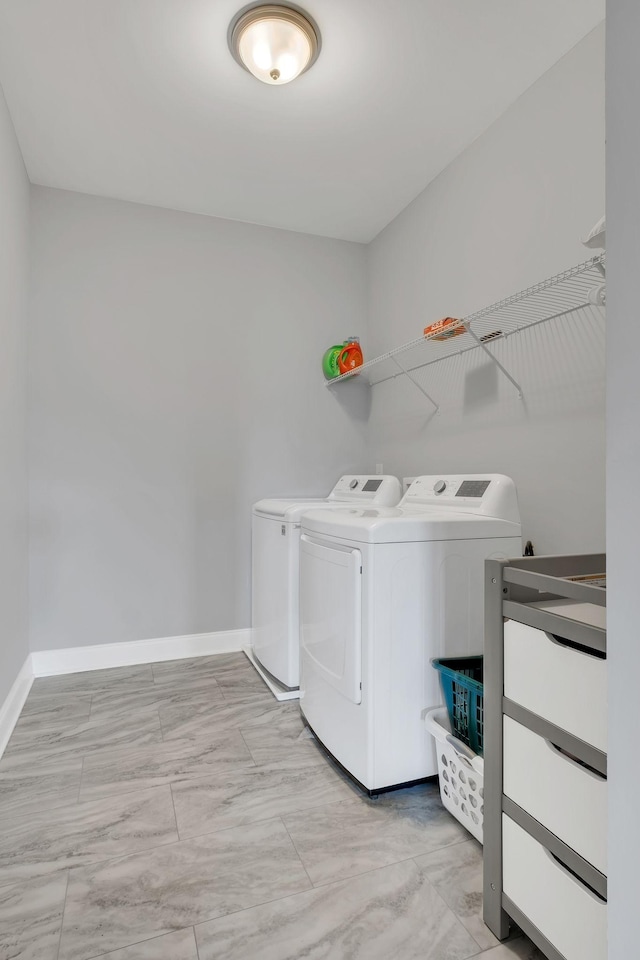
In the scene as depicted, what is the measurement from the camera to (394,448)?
3.08 m

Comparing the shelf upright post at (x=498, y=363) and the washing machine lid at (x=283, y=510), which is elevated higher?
the shelf upright post at (x=498, y=363)

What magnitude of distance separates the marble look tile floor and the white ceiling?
2.52 metres

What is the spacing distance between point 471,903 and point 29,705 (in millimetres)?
1985

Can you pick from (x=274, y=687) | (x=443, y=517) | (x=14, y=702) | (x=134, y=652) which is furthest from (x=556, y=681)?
(x=134, y=652)

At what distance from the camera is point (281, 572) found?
7.92ft

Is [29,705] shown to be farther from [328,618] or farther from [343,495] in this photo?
[343,495]

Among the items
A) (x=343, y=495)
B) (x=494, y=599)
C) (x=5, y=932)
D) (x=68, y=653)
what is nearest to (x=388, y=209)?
(x=343, y=495)

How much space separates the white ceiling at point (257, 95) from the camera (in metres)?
1.74

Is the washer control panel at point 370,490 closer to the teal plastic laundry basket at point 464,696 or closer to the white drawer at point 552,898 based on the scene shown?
the teal plastic laundry basket at point 464,696

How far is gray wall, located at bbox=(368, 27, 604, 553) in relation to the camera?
1778 millimetres

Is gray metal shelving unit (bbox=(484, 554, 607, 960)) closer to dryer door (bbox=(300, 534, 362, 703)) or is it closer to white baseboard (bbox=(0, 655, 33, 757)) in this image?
dryer door (bbox=(300, 534, 362, 703))

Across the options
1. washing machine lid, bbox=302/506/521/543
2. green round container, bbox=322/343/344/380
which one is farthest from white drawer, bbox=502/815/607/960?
green round container, bbox=322/343/344/380

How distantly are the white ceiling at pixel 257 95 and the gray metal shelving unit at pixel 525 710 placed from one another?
184cm

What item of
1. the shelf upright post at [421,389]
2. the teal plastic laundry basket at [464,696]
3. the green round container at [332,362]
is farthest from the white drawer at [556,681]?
the green round container at [332,362]
